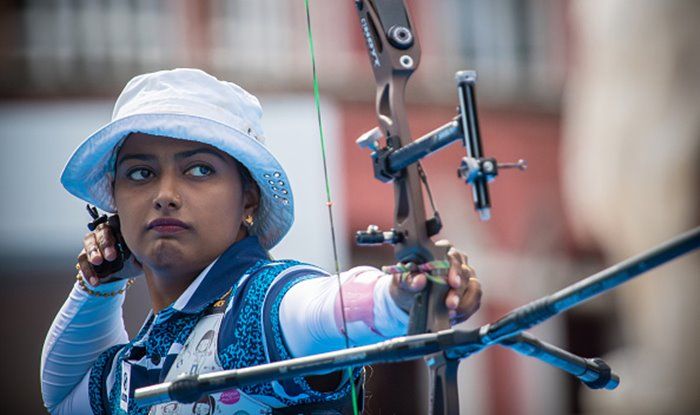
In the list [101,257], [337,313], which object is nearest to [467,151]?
[337,313]

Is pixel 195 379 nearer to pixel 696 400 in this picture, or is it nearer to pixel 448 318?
pixel 448 318

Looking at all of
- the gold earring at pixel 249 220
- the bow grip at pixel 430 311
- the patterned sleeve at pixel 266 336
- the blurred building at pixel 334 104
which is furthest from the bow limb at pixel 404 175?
the blurred building at pixel 334 104

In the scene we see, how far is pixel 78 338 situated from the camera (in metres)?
1.21

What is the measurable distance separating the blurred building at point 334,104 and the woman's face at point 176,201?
75 centimetres

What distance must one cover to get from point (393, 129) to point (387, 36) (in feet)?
0.24

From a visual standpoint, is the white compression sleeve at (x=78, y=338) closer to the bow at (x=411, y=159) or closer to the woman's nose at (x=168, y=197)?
the woman's nose at (x=168, y=197)

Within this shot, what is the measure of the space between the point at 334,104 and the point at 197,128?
2.11m

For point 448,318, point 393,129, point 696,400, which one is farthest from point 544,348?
point 696,400

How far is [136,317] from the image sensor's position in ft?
4.08

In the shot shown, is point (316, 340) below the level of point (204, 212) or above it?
below

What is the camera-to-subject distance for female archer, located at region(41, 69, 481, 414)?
91 centimetres

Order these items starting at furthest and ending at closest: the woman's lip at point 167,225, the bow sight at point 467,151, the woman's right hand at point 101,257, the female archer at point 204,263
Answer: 1. the woman's right hand at point 101,257
2. the woman's lip at point 167,225
3. the female archer at point 204,263
4. the bow sight at point 467,151

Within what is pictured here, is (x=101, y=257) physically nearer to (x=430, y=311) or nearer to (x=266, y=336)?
(x=266, y=336)

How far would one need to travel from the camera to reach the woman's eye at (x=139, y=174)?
1.05 metres
